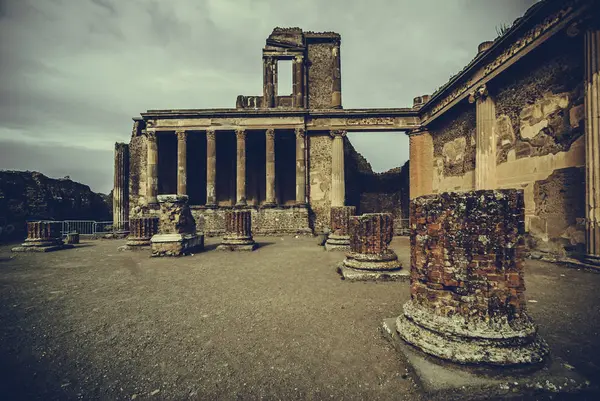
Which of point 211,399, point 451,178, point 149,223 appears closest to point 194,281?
point 211,399

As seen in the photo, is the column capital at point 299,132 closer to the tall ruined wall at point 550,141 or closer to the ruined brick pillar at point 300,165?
the ruined brick pillar at point 300,165

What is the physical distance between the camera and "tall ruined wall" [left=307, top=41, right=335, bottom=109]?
17.8m

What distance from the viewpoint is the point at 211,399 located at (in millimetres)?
1804

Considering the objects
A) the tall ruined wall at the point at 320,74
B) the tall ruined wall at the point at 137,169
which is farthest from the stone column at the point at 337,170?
the tall ruined wall at the point at 137,169

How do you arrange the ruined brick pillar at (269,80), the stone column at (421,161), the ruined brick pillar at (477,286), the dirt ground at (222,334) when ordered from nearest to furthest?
the dirt ground at (222,334) → the ruined brick pillar at (477,286) → the stone column at (421,161) → the ruined brick pillar at (269,80)

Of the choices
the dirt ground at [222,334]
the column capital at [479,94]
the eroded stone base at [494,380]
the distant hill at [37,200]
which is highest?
the column capital at [479,94]

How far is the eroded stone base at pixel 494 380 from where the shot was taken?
Answer: 1.73 m

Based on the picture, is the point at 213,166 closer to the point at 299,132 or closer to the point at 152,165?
the point at 152,165

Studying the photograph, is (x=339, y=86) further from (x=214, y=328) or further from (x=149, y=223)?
(x=214, y=328)

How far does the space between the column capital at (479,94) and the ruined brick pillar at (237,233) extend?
8.97 m

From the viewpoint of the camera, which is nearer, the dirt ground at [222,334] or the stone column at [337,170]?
the dirt ground at [222,334]

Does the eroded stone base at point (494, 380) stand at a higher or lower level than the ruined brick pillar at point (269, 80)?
lower

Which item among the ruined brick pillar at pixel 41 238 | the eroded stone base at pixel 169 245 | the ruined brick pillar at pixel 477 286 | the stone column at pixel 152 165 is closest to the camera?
the ruined brick pillar at pixel 477 286

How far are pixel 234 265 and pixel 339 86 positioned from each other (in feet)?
48.6
